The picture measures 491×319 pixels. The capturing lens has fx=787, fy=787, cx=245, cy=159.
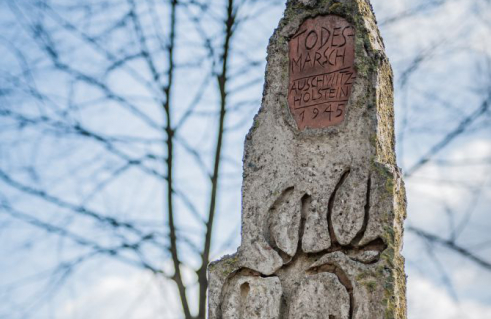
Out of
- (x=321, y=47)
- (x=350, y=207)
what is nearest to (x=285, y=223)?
(x=350, y=207)

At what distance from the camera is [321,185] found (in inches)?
139

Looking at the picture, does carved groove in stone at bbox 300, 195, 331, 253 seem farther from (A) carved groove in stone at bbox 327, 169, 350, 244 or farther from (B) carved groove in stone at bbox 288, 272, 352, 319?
(B) carved groove in stone at bbox 288, 272, 352, 319

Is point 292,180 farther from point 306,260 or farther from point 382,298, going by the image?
point 382,298

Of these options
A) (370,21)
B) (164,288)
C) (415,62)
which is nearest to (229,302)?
(370,21)

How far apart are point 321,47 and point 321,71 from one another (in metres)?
0.12

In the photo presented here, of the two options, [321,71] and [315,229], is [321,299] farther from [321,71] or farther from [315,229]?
[321,71]

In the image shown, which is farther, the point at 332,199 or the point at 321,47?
the point at 321,47

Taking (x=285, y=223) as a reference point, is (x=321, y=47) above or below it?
above

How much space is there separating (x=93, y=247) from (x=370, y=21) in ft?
12.0

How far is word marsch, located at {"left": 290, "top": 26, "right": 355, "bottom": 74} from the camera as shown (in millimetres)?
3668

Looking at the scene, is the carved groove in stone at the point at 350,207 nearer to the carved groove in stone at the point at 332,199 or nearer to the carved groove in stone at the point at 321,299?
the carved groove in stone at the point at 332,199

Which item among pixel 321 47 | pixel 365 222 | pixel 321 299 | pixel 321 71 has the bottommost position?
pixel 321 299

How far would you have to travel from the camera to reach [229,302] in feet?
11.8

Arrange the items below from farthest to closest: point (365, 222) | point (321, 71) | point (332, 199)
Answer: point (321, 71), point (332, 199), point (365, 222)
